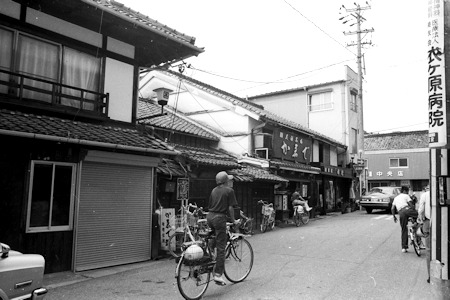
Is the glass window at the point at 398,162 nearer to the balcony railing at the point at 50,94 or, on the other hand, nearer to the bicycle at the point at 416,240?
the bicycle at the point at 416,240

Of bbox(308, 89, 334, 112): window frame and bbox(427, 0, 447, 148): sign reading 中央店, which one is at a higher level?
bbox(308, 89, 334, 112): window frame

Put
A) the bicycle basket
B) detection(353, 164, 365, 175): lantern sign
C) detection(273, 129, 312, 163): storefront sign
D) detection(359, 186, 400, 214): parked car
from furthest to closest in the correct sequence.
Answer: detection(353, 164, 365, 175): lantern sign < detection(359, 186, 400, 214): parked car < detection(273, 129, 312, 163): storefront sign < the bicycle basket

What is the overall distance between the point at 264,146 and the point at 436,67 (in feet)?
46.4

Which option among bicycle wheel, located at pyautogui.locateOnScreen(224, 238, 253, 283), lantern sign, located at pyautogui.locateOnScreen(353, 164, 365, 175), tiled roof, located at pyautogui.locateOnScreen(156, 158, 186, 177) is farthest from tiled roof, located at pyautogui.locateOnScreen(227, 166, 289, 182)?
lantern sign, located at pyautogui.locateOnScreen(353, 164, 365, 175)

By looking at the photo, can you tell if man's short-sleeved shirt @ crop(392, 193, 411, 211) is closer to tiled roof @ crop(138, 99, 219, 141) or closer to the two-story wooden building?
the two-story wooden building

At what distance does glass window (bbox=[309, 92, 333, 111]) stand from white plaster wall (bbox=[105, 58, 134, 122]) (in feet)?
74.3

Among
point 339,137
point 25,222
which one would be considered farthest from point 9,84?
point 339,137

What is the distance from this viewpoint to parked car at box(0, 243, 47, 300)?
3.86 metres

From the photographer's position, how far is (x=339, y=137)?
2903cm

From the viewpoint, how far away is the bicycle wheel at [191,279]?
556cm

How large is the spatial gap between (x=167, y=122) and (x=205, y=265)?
10.6 m

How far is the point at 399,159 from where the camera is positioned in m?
40.6

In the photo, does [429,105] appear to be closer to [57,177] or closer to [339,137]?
[57,177]

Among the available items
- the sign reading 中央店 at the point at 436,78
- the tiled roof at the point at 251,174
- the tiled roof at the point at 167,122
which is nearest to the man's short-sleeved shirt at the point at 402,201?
the tiled roof at the point at 251,174
